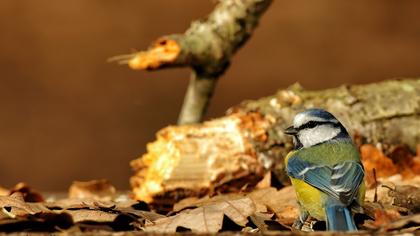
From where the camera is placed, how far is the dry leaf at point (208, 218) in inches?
56.7

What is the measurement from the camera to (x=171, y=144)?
96.9 inches

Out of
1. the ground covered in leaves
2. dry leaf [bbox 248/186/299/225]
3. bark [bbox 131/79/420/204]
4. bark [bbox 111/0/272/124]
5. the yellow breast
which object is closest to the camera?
the ground covered in leaves

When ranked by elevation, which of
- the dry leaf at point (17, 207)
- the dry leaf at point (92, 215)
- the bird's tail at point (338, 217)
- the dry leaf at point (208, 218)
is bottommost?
the bird's tail at point (338, 217)

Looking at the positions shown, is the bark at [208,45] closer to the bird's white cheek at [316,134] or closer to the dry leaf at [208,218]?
the bird's white cheek at [316,134]

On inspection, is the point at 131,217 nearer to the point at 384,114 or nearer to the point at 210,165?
the point at 210,165

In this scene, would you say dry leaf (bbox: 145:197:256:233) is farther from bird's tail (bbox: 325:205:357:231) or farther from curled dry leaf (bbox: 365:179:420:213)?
curled dry leaf (bbox: 365:179:420:213)

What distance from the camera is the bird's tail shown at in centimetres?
144

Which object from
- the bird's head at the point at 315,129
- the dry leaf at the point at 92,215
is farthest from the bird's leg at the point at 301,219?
the dry leaf at the point at 92,215

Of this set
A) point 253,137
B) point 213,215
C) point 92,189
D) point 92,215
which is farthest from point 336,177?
point 92,189

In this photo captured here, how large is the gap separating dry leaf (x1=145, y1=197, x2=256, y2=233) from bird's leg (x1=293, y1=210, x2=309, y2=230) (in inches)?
4.6

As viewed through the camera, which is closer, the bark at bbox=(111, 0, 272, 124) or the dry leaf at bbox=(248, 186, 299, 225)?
the dry leaf at bbox=(248, 186, 299, 225)

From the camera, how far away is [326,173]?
1589 millimetres

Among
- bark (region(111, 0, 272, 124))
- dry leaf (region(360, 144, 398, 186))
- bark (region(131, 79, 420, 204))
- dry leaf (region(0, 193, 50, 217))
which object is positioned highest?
bark (region(111, 0, 272, 124))

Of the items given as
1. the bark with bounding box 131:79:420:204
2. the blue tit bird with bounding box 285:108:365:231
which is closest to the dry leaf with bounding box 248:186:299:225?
the blue tit bird with bounding box 285:108:365:231
